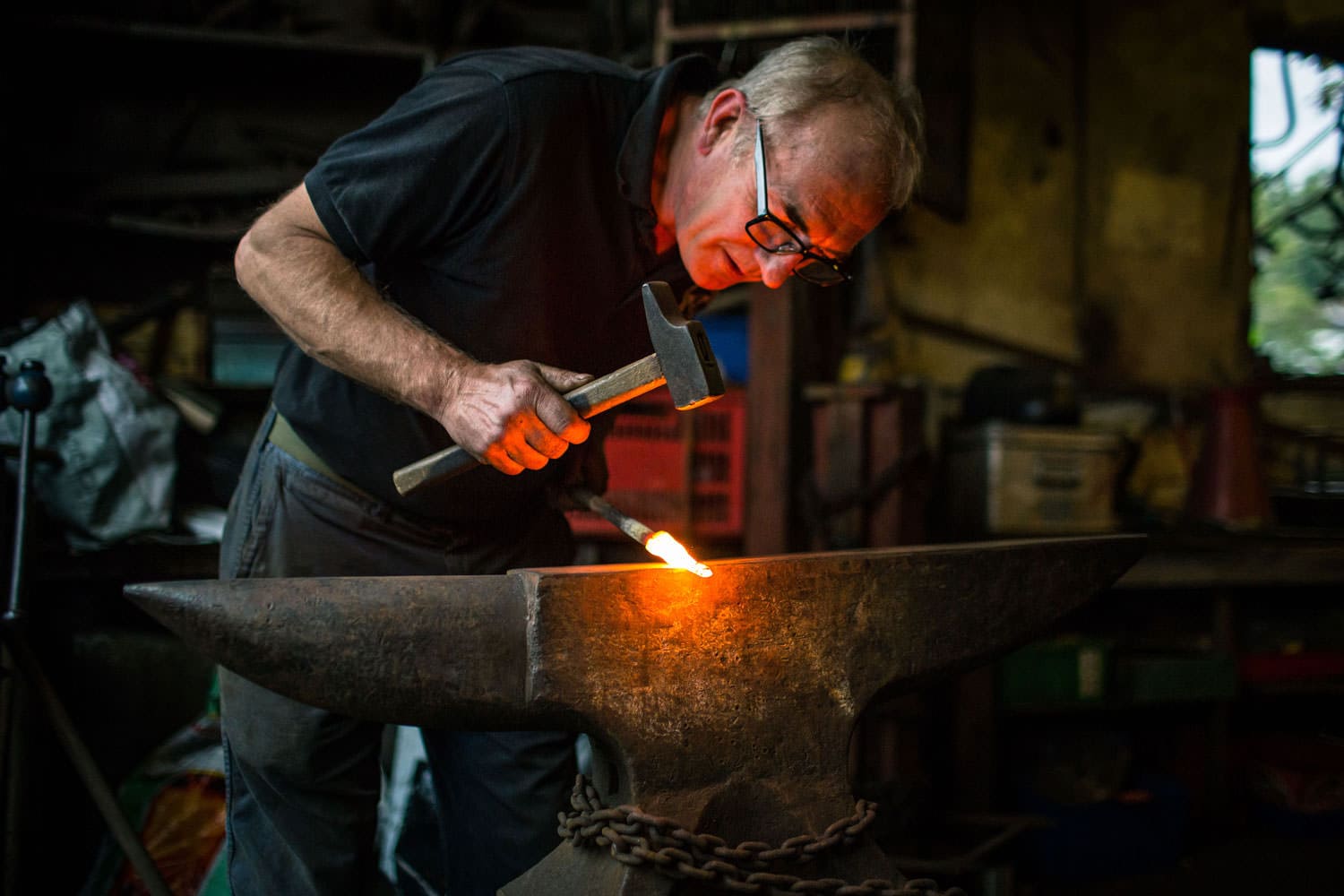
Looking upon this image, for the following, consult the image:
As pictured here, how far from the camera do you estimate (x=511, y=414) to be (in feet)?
3.76

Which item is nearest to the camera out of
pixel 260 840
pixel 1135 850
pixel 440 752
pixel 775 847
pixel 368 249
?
pixel 775 847

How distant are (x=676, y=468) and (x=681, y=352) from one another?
6.12 ft

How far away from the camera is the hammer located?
1098 mm

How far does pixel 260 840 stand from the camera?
55.3 inches

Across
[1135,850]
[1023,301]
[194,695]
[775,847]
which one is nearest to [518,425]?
[775,847]

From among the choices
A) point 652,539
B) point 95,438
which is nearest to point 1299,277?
point 652,539

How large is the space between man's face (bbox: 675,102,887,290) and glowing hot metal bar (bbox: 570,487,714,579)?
0.45 meters

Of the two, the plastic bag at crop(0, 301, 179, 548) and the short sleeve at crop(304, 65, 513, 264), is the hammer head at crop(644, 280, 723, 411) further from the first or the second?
the plastic bag at crop(0, 301, 179, 548)

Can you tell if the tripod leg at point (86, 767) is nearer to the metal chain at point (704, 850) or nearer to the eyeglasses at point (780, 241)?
the metal chain at point (704, 850)

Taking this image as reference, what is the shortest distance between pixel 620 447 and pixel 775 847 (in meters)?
1.93

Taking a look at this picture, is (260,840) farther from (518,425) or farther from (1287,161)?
(1287,161)

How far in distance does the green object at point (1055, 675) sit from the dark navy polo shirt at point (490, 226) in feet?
6.99

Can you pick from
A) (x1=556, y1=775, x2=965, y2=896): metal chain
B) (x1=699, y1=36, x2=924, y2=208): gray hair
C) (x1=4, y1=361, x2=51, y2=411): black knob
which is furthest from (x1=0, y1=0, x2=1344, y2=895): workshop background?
(x1=699, y1=36, x2=924, y2=208): gray hair

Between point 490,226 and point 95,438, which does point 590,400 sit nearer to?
point 490,226
